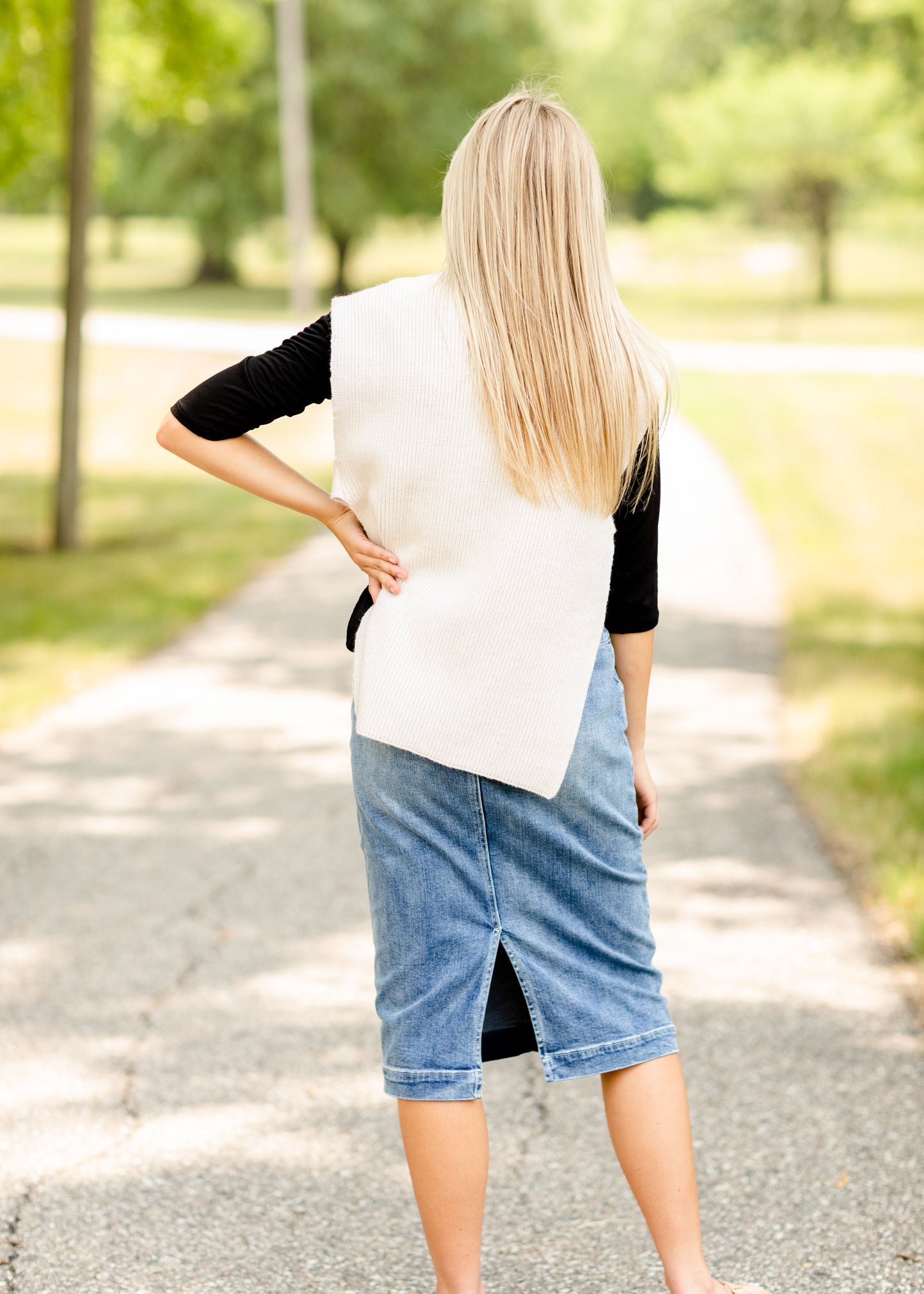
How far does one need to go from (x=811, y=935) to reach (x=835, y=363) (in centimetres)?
2011

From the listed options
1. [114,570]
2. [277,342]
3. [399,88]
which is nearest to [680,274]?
[399,88]

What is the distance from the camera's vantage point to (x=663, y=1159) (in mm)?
2170

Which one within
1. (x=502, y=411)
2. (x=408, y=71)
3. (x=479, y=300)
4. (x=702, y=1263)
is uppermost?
(x=408, y=71)

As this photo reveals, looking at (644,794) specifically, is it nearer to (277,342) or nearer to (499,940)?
(499,940)

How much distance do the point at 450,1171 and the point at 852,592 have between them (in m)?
7.48

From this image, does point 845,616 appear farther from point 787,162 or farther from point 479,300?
point 787,162

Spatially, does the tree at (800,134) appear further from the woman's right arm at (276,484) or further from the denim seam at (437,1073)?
the denim seam at (437,1073)

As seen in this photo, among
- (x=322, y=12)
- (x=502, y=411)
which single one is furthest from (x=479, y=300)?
(x=322, y=12)

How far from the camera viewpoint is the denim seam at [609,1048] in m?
2.16

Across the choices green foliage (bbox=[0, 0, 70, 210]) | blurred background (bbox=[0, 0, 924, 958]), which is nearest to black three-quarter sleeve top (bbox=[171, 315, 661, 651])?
blurred background (bbox=[0, 0, 924, 958])

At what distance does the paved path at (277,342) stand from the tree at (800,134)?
8288 mm

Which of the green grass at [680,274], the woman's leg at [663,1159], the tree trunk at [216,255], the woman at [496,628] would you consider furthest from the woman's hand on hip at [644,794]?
the tree trunk at [216,255]

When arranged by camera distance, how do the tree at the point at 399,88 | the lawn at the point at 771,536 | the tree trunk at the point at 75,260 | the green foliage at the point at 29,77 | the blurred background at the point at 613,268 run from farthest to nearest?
1. the tree at the point at 399,88
2. the green foliage at the point at 29,77
3. the tree trunk at the point at 75,260
4. the blurred background at the point at 613,268
5. the lawn at the point at 771,536

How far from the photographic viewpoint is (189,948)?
395 cm
